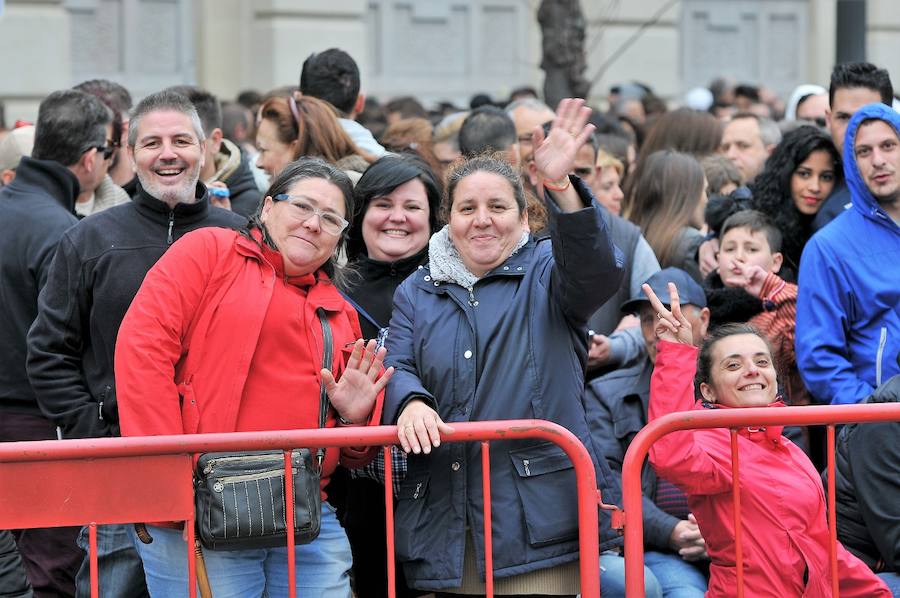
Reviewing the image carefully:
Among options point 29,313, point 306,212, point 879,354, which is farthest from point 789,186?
point 29,313

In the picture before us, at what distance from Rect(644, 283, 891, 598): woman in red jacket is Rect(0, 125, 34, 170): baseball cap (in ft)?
11.0

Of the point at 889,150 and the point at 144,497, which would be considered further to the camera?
the point at 889,150

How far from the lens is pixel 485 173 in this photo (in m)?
4.27

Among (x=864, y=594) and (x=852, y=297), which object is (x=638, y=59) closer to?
(x=852, y=297)

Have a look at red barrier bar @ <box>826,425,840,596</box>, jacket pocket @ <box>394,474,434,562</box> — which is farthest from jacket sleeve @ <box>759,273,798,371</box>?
jacket pocket @ <box>394,474,434,562</box>

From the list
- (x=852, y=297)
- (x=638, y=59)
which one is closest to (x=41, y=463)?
(x=852, y=297)

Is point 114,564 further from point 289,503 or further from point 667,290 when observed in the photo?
point 667,290

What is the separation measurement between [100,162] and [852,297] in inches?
117

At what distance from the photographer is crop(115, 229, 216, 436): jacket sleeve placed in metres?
3.91

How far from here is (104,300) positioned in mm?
4391

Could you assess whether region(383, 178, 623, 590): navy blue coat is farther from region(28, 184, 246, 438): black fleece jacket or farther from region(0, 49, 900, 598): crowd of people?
region(28, 184, 246, 438): black fleece jacket

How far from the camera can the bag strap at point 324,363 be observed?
13.5 feet

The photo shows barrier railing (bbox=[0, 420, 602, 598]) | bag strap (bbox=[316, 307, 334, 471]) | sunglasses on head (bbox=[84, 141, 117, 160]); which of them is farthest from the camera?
sunglasses on head (bbox=[84, 141, 117, 160])

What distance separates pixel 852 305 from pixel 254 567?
2398 mm
